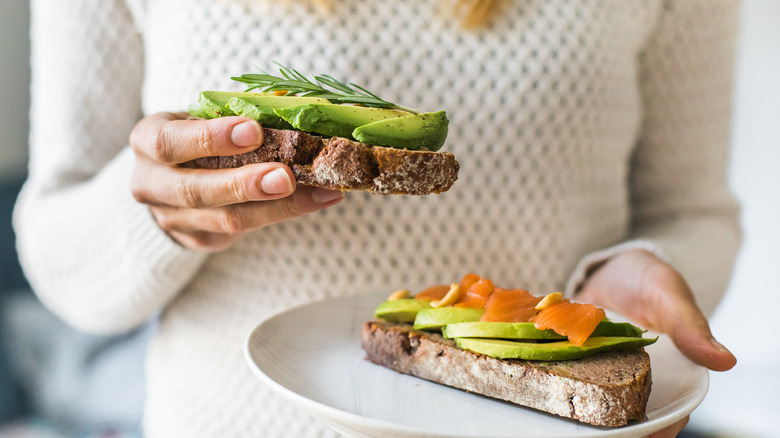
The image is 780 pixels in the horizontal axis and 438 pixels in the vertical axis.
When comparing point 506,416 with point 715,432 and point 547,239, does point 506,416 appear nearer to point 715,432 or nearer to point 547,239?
point 547,239

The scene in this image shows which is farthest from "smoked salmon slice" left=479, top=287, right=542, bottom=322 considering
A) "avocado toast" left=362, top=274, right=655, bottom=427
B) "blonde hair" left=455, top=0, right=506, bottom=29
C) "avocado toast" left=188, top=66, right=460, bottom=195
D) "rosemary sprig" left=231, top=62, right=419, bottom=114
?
"blonde hair" left=455, top=0, right=506, bottom=29

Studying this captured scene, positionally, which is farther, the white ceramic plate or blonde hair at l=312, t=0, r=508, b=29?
blonde hair at l=312, t=0, r=508, b=29

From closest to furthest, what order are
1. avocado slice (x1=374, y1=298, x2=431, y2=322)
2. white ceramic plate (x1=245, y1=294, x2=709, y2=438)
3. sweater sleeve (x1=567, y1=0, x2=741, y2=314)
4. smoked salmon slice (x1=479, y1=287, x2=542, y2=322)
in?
1. white ceramic plate (x1=245, y1=294, x2=709, y2=438)
2. smoked salmon slice (x1=479, y1=287, x2=542, y2=322)
3. avocado slice (x1=374, y1=298, x2=431, y2=322)
4. sweater sleeve (x1=567, y1=0, x2=741, y2=314)

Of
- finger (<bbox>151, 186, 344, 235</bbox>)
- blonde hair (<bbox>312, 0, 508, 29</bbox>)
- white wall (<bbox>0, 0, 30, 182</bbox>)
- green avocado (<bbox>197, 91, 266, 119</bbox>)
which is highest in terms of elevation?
blonde hair (<bbox>312, 0, 508, 29</bbox>)

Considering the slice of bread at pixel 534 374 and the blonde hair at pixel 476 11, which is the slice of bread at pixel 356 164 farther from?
the blonde hair at pixel 476 11

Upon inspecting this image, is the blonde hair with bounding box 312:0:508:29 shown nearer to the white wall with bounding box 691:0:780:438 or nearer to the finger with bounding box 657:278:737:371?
the finger with bounding box 657:278:737:371

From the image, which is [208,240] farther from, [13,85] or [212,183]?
[13,85]
